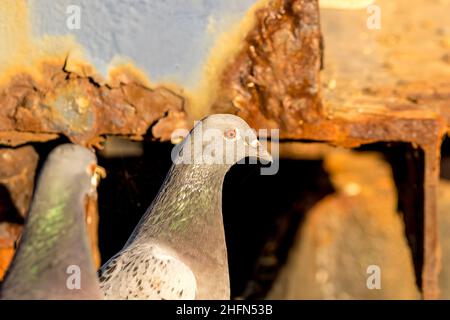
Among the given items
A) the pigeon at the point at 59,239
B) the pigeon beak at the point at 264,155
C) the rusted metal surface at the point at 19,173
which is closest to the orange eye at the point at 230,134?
the pigeon beak at the point at 264,155

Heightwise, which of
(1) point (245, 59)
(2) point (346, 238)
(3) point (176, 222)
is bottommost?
(2) point (346, 238)

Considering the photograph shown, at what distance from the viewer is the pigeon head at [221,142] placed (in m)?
3.63

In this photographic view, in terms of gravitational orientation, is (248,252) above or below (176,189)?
below

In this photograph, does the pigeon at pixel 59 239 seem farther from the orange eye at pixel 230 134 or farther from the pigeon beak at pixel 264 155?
the pigeon beak at pixel 264 155

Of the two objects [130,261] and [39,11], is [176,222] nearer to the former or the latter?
[130,261]

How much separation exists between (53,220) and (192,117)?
1.05 metres

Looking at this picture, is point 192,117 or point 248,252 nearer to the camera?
point 192,117

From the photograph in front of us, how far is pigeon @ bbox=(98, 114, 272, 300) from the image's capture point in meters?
3.30

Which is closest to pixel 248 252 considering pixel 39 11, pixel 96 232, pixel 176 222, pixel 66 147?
pixel 96 232

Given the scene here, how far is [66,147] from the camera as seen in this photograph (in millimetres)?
3049

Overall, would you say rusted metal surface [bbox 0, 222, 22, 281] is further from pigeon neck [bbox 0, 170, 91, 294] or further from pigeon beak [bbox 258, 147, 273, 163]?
pigeon beak [bbox 258, 147, 273, 163]

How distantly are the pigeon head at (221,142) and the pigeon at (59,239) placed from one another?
71 cm

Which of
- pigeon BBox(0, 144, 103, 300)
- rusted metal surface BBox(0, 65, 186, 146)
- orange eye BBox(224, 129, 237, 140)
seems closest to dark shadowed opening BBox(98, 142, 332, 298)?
rusted metal surface BBox(0, 65, 186, 146)

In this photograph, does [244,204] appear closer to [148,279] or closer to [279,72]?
[279,72]
